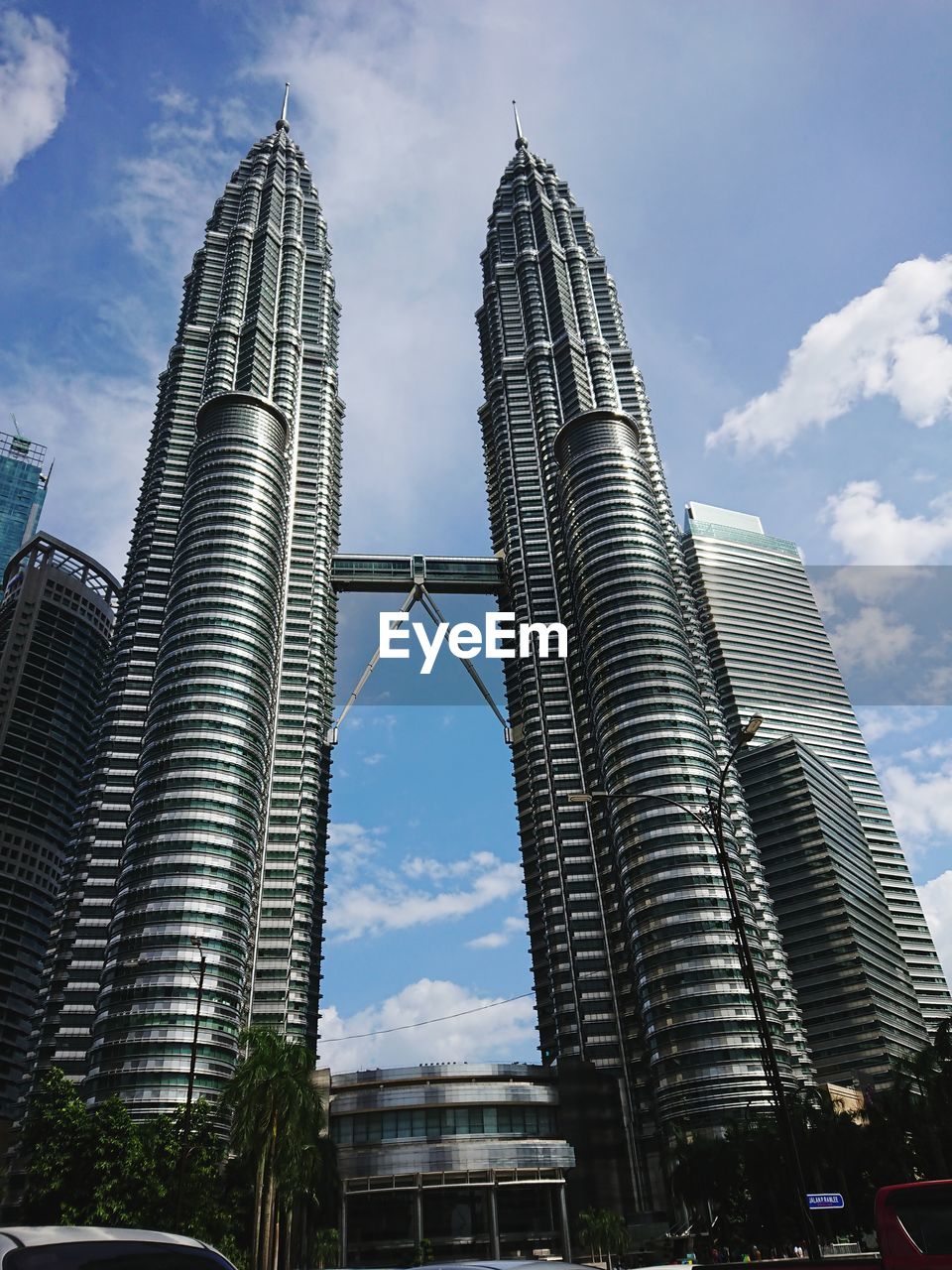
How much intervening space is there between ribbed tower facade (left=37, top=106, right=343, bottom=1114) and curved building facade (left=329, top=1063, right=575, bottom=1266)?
1991cm

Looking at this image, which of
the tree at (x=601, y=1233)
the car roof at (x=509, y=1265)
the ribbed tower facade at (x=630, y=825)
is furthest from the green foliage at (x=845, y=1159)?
the car roof at (x=509, y=1265)

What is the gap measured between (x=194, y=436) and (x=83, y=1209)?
168619 millimetres

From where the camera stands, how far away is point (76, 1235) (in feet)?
23.1

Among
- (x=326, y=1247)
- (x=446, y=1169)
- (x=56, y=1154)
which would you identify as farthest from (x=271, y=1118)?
(x=446, y=1169)

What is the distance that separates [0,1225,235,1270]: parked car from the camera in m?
6.59

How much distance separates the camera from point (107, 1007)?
379 feet

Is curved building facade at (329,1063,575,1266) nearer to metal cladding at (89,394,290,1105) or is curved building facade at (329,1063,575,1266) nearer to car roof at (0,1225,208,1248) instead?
metal cladding at (89,394,290,1105)

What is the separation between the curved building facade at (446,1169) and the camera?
103125 mm

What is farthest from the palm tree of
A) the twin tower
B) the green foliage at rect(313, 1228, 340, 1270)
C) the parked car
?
the twin tower

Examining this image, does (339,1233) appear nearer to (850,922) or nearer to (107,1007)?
(107,1007)

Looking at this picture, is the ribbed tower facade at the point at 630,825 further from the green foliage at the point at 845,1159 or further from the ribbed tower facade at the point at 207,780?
the ribbed tower facade at the point at 207,780

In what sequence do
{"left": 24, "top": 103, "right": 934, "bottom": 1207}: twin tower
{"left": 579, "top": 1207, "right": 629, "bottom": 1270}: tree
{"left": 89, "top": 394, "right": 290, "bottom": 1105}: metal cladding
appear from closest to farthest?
{"left": 579, "top": 1207, "right": 629, "bottom": 1270}: tree
{"left": 89, "top": 394, "right": 290, "bottom": 1105}: metal cladding
{"left": 24, "top": 103, "right": 934, "bottom": 1207}: twin tower

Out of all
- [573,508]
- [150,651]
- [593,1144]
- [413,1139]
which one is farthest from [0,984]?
[573,508]

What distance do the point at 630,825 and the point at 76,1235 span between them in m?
131
